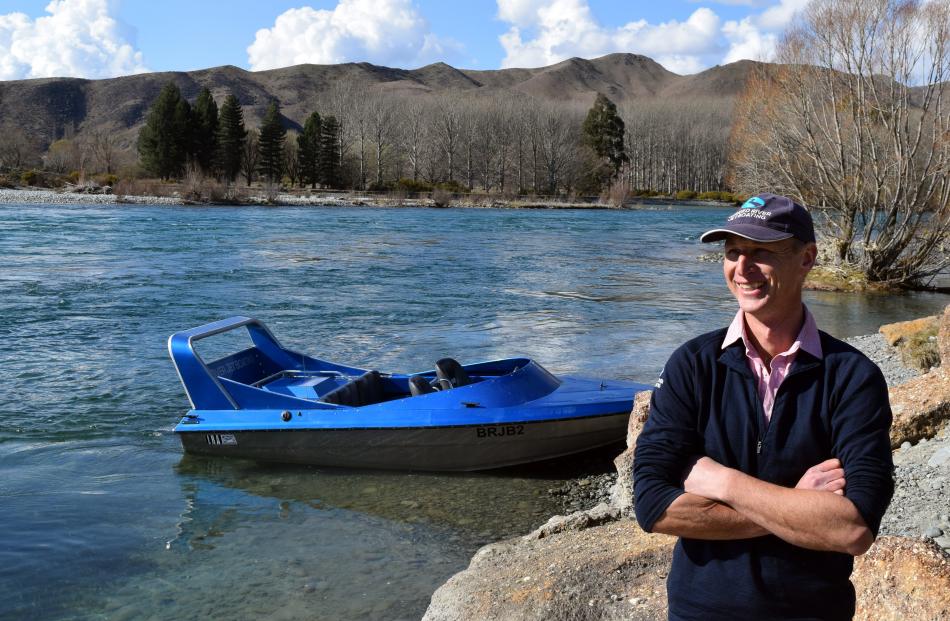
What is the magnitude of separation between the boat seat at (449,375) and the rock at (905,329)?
19.2 feet

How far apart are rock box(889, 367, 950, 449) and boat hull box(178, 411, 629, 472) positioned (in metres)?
2.93

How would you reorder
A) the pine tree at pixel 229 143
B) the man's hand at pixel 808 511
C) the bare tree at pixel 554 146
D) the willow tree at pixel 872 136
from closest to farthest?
the man's hand at pixel 808 511 < the willow tree at pixel 872 136 < the pine tree at pixel 229 143 < the bare tree at pixel 554 146

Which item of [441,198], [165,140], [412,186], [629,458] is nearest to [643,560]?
[629,458]

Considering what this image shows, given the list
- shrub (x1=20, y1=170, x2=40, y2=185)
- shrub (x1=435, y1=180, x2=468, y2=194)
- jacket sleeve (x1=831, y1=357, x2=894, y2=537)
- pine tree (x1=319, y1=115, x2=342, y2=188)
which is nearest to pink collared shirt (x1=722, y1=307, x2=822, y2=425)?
jacket sleeve (x1=831, y1=357, x2=894, y2=537)

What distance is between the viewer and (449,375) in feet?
29.9

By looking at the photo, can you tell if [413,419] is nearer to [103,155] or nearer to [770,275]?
[770,275]

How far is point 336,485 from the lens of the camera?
28.1 ft

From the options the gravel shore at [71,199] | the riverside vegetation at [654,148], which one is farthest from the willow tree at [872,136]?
the gravel shore at [71,199]

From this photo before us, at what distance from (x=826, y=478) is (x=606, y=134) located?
116 metres

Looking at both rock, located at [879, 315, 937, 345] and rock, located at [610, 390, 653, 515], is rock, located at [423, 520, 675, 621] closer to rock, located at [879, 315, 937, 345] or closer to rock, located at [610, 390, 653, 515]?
rock, located at [610, 390, 653, 515]

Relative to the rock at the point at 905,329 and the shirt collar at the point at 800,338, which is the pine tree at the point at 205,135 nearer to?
the rock at the point at 905,329

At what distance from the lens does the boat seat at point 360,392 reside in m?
9.12

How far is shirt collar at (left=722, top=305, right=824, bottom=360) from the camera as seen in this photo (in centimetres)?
234

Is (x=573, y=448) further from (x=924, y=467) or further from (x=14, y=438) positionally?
(x=14, y=438)
